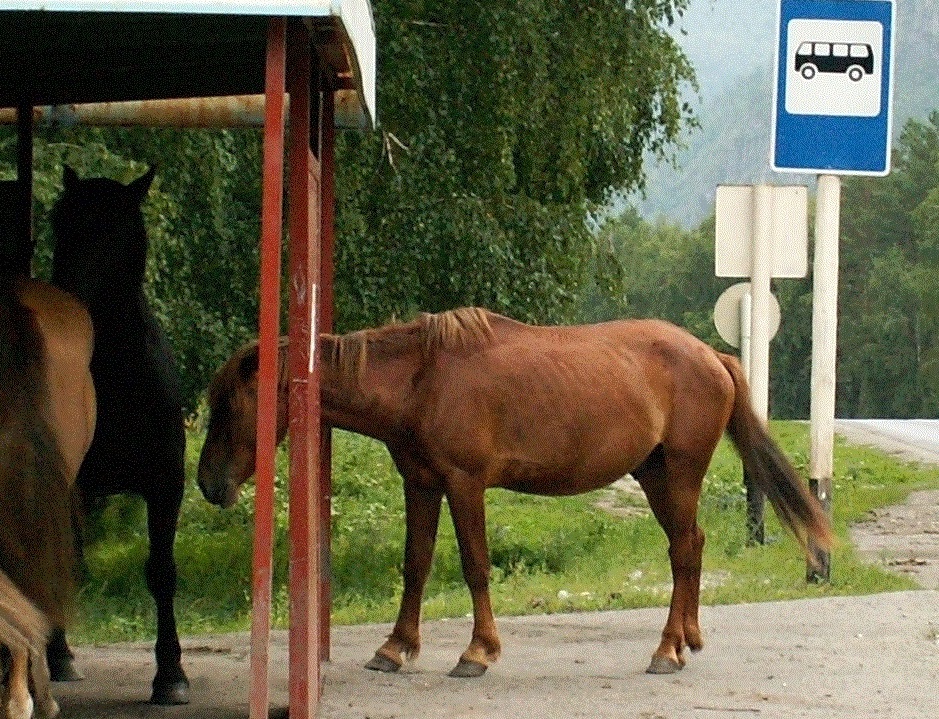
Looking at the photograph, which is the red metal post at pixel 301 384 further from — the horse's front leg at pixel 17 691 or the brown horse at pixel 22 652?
the horse's front leg at pixel 17 691

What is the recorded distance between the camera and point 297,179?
727cm

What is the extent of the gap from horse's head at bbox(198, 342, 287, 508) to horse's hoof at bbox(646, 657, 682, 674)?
2.01 m

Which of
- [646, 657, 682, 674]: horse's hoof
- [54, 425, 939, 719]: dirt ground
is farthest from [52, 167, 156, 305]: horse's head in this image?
[646, 657, 682, 674]: horse's hoof

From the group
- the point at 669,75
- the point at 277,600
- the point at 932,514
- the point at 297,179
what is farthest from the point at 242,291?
the point at 297,179

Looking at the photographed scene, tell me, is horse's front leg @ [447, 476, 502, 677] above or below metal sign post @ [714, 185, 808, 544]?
below

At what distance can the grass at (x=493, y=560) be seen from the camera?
1241 centimetres

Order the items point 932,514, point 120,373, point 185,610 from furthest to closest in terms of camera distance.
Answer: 1. point 932,514
2. point 185,610
3. point 120,373

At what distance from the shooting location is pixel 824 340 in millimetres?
12727

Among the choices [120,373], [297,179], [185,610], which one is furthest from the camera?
[185,610]

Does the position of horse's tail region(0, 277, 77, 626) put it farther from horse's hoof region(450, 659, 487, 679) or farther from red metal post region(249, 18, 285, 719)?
horse's hoof region(450, 659, 487, 679)

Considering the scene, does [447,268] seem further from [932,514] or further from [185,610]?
[932,514]

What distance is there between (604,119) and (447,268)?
2043 mm

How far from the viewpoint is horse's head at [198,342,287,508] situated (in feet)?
28.9

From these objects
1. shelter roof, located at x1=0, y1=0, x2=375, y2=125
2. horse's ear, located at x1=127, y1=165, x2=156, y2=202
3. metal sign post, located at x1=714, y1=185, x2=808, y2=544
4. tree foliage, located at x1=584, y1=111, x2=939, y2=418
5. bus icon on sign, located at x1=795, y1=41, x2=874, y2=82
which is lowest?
tree foliage, located at x1=584, y1=111, x2=939, y2=418
